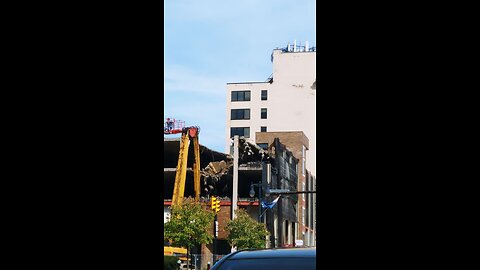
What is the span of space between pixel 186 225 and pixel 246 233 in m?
5.30

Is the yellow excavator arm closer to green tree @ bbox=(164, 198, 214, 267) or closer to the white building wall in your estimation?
green tree @ bbox=(164, 198, 214, 267)

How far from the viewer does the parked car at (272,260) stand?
251 inches

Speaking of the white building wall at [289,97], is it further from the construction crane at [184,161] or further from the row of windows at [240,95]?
the construction crane at [184,161]

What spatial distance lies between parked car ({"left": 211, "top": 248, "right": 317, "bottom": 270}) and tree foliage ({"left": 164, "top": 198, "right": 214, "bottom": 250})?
56577mm

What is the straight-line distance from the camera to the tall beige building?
352 feet

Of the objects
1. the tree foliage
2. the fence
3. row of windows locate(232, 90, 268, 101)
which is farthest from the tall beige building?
the tree foliage

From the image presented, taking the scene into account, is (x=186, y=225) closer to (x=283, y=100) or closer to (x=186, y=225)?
(x=186, y=225)

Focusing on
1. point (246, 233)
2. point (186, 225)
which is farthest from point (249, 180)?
point (186, 225)

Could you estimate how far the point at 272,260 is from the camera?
6523mm

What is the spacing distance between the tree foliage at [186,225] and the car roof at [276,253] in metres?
56.4

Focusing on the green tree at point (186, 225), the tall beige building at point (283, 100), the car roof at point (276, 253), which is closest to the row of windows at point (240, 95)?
the tall beige building at point (283, 100)
